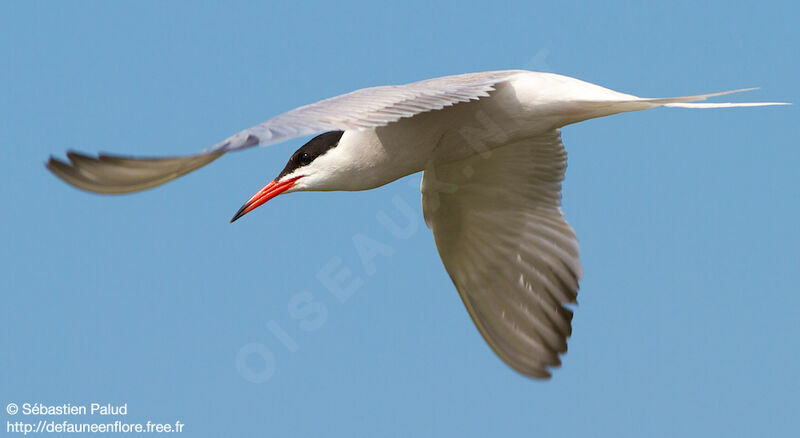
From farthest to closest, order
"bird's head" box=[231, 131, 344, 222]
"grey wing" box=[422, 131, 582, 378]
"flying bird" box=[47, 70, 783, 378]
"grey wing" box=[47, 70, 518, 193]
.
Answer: "grey wing" box=[422, 131, 582, 378] → "bird's head" box=[231, 131, 344, 222] → "flying bird" box=[47, 70, 783, 378] → "grey wing" box=[47, 70, 518, 193]

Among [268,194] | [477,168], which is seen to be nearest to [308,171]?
[268,194]

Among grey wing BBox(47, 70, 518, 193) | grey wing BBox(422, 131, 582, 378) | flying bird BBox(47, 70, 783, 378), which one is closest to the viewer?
grey wing BBox(47, 70, 518, 193)

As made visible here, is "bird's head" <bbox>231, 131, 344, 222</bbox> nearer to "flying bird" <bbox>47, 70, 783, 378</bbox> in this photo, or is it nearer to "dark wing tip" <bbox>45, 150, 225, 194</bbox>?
"flying bird" <bbox>47, 70, 783, 378</bbox>

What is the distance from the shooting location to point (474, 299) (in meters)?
6.45

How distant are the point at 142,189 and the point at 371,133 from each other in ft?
4.78

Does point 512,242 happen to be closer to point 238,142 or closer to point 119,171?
point 238,142

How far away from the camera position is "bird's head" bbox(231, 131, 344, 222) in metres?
5.21

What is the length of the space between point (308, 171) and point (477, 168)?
4.69 feet

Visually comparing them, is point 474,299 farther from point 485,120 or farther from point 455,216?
point 485,120

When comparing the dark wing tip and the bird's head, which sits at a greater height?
the bird's head

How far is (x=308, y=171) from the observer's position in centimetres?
524

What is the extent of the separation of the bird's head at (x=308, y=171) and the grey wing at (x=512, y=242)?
116 centimetres

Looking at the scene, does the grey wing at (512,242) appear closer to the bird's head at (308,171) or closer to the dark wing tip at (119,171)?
the bird's head at (308,171)

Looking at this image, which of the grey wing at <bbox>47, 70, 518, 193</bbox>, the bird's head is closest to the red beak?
the bird's head
